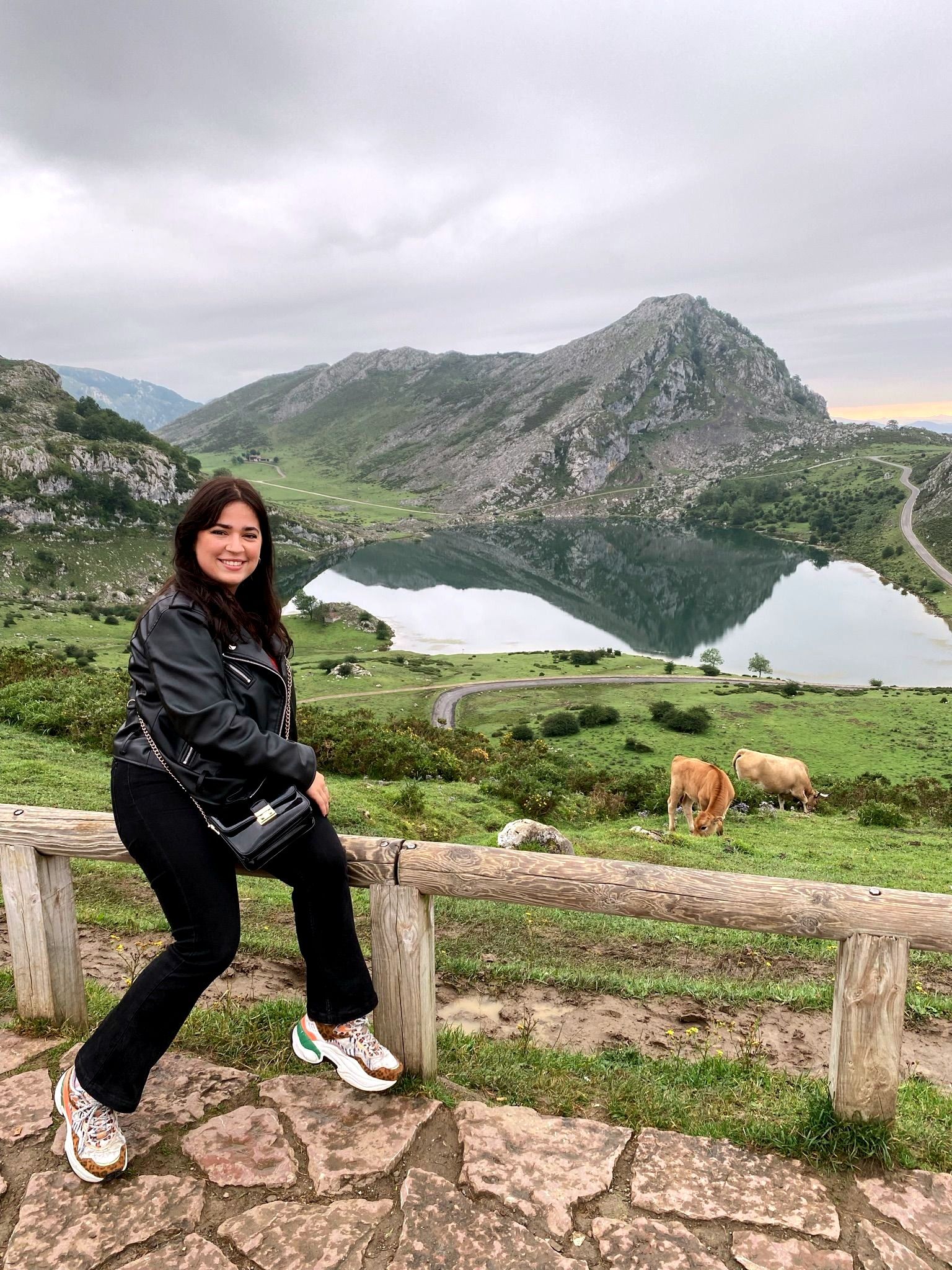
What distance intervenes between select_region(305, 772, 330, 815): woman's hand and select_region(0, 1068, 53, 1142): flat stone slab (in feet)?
7.56

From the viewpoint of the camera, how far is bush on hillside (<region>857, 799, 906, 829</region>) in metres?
24.0

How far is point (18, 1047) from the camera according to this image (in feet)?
15.2

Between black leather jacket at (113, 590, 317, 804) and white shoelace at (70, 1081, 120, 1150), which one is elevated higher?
black leather jacket at (113, 590, 317, 804)

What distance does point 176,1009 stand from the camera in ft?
12.4

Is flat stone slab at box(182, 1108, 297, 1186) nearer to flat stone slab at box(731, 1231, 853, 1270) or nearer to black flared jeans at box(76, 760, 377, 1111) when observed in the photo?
black flared jeans at box(76, 760, 377, 1111)

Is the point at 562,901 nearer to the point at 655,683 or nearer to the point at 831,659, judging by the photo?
the point at 655,683

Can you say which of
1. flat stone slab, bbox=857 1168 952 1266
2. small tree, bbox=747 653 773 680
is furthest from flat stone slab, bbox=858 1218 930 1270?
small tree, bbox=747 653 773 680

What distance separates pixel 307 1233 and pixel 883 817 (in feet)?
84.3

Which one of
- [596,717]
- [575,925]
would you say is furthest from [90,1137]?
[596,717]

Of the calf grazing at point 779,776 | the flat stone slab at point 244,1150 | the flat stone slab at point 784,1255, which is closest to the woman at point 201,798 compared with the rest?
the flat stone slab at point 244,1150

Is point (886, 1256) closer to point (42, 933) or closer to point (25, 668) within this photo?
→ point (42, 933)

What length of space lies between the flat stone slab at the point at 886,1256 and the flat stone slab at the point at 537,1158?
115 centimetres

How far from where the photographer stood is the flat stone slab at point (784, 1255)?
10.3ft

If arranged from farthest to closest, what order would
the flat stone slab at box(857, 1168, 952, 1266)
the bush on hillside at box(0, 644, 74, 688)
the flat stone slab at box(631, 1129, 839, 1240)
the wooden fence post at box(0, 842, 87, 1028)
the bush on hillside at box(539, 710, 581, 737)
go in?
the bush on hillside at box(539, 710, 581, 737) < the bush on hillside at box(0, 644, 74, 688) < the wooden fence post at box(0, 842, 87, 1028) < the flat stone slab at box(631, 1129, 839, 1240) < the flat stone slab at box(857, 1168, 952, 1266)
